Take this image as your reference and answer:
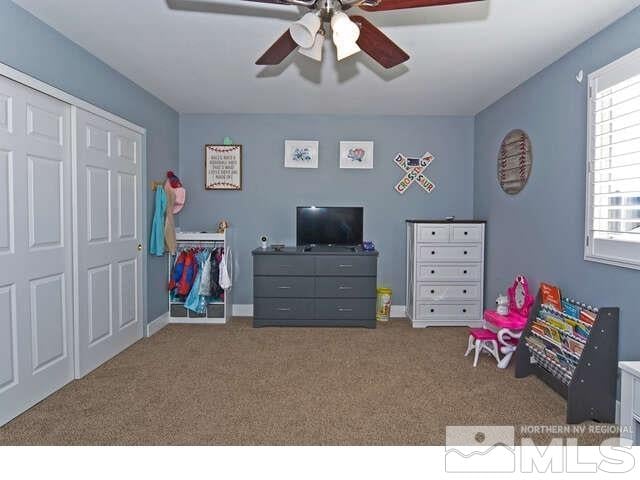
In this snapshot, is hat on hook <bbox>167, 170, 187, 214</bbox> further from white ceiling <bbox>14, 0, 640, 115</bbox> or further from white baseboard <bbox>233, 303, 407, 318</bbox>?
white baseboard <bbox>233, 303, 407, 318</bbox>

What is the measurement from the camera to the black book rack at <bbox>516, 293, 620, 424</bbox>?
2.40 metres

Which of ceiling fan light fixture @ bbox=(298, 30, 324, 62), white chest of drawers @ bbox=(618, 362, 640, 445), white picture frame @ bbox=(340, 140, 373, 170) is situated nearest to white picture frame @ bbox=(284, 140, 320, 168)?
white picture frame @ bbox=(340, 140, 373, 170)

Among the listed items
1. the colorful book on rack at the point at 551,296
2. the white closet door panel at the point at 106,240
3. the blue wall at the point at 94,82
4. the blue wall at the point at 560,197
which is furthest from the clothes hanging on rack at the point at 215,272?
the colorful book on rack at the point at 551,296

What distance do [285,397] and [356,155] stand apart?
10.4 ft

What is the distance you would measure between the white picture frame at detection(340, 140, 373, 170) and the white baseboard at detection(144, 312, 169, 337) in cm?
278

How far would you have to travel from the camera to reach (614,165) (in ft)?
8.12

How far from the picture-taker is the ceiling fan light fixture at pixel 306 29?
5.95 ft

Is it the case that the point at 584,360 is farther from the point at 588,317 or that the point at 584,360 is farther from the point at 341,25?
the point at 341,25

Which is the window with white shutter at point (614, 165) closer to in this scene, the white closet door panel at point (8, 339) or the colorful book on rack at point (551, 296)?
the colorful book on rack at point (551, 296)

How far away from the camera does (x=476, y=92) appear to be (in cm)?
401

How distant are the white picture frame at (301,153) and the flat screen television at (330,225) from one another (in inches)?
23.6

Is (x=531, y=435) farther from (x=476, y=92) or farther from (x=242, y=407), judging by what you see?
(x=476, y=92)

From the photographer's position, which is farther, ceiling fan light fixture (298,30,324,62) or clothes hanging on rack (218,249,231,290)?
clothes hanging on rack (218,249,231,290)

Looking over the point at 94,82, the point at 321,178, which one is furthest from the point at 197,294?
the point at 94,82
